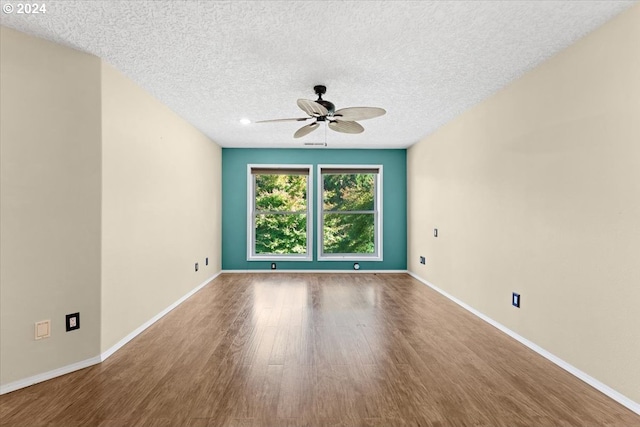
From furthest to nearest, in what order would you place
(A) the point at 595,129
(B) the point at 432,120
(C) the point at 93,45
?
(B) the point at 432,120 < (C) the point at 93,45 < (A) the point at 595,129

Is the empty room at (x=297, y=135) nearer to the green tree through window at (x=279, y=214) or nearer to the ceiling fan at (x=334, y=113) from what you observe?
the ceiling fan at (x=334, y=113)

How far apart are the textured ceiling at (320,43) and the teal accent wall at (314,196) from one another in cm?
242

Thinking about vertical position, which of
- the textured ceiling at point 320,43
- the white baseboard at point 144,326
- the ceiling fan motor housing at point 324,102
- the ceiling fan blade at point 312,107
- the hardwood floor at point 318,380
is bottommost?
the hardwood floor at point 318,380

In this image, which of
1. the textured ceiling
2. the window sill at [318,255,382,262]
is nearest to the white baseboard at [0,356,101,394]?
the textured ceiling

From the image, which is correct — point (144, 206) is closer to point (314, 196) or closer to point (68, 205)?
point (68, 205)

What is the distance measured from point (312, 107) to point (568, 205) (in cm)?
219

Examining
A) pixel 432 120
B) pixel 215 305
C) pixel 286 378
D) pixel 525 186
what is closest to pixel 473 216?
pixel 525 186

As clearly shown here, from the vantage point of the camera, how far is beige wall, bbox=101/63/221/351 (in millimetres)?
2633

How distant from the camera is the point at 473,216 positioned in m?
3.71

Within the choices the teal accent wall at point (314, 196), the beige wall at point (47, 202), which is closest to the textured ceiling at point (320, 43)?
the beige wall at point (47, 202)

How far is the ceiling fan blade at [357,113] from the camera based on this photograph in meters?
2.70

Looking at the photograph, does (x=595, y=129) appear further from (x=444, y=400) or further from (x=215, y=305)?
(x=215, y=305)

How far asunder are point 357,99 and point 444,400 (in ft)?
9.49

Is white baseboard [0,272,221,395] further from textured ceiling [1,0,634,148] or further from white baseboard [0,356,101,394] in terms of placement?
textured ceiling [1,0,634,148]
